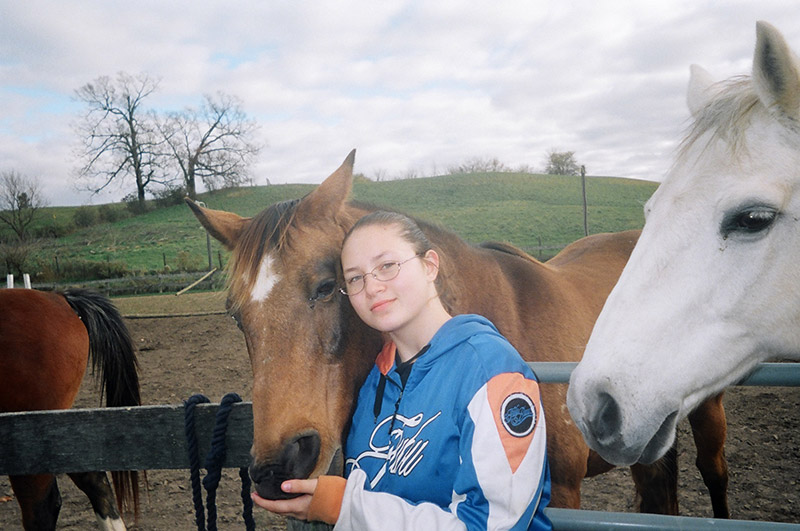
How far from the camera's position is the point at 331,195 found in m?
1.67

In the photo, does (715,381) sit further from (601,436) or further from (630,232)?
(630,232)

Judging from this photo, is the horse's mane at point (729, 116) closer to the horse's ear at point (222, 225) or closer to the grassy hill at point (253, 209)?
the horse's ear at point (222, 225)

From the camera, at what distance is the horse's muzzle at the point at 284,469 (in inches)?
46.0

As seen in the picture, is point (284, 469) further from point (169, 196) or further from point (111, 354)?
point (169, 196)

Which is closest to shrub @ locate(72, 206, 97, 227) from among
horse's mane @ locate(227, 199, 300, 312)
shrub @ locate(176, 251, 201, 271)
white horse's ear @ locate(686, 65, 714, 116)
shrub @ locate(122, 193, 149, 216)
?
shrub @ locate(122, 193, 149, 216)

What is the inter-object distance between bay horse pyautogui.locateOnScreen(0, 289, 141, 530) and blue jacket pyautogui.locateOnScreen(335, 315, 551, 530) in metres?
3.07

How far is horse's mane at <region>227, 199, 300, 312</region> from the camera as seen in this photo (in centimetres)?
147

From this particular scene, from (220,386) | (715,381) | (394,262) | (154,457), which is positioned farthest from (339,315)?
(220,386)

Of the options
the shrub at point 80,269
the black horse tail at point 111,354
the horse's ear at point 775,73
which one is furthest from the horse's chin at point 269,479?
the shrub at point 80,269

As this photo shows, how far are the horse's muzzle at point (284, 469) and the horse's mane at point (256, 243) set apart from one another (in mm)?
493

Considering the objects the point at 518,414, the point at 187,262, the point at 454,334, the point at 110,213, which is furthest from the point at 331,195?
the point at 110,213

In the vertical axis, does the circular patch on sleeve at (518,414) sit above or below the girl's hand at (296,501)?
above

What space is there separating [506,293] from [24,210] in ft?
61.2

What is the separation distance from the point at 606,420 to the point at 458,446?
378mm
